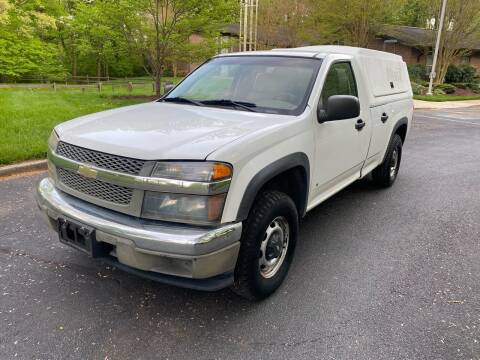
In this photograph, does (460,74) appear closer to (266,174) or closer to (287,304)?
(287,304)

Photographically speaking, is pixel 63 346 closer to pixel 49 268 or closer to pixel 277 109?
pixel 49 268

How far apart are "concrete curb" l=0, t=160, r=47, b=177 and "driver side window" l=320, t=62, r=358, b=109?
4.39 metres

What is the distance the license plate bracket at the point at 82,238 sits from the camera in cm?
258

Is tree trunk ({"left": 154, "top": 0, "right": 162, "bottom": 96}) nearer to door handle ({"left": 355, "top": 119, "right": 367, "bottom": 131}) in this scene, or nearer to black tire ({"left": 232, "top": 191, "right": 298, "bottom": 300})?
Result: door handle ({"left": 355, "top": 119, "right": 367, "bottom": 131})

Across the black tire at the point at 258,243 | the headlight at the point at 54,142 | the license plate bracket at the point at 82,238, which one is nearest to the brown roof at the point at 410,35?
the black tire at the point at 258,243

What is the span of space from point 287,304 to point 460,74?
32.7 meters

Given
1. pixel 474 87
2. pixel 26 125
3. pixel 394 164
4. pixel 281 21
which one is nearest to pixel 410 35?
pixel 474 87

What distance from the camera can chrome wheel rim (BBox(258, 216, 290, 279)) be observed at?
116 inches

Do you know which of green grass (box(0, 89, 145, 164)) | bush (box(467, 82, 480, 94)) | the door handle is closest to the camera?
the door handle

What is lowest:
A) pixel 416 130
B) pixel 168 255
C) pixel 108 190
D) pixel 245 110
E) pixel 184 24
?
pixel 416 130

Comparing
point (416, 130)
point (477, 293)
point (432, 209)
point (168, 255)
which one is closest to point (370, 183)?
point (432, 209)

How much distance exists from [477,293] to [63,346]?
303cm

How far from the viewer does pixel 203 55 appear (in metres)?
13.7

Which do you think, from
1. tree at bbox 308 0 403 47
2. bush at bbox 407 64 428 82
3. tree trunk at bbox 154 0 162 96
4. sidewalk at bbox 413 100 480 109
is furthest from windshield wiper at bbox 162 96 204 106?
bush at bbox 407 64 428 82
